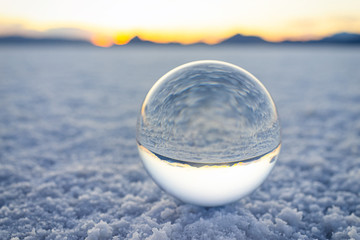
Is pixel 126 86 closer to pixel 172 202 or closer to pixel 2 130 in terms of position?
pixel 2 130

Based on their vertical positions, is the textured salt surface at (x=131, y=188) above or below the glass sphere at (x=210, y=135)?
below

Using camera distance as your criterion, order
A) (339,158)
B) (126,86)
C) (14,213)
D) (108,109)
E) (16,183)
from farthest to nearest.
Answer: (126,86) → (108,109) → (339,158) → (16,183) → (14,213)

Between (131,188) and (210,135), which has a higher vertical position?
(210,135)

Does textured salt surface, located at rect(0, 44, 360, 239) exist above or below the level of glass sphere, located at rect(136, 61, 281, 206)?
below

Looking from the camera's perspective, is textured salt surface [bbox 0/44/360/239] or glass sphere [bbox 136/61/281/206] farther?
textured salt surface [bbox 0/44/360/239]

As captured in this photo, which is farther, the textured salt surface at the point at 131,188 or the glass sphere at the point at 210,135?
the textured salt surface at the point at 131,188

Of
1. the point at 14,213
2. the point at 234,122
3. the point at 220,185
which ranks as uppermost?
the point at 234,122

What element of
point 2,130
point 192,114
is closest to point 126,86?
point 2,130

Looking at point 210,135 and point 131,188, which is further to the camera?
point 131,188
